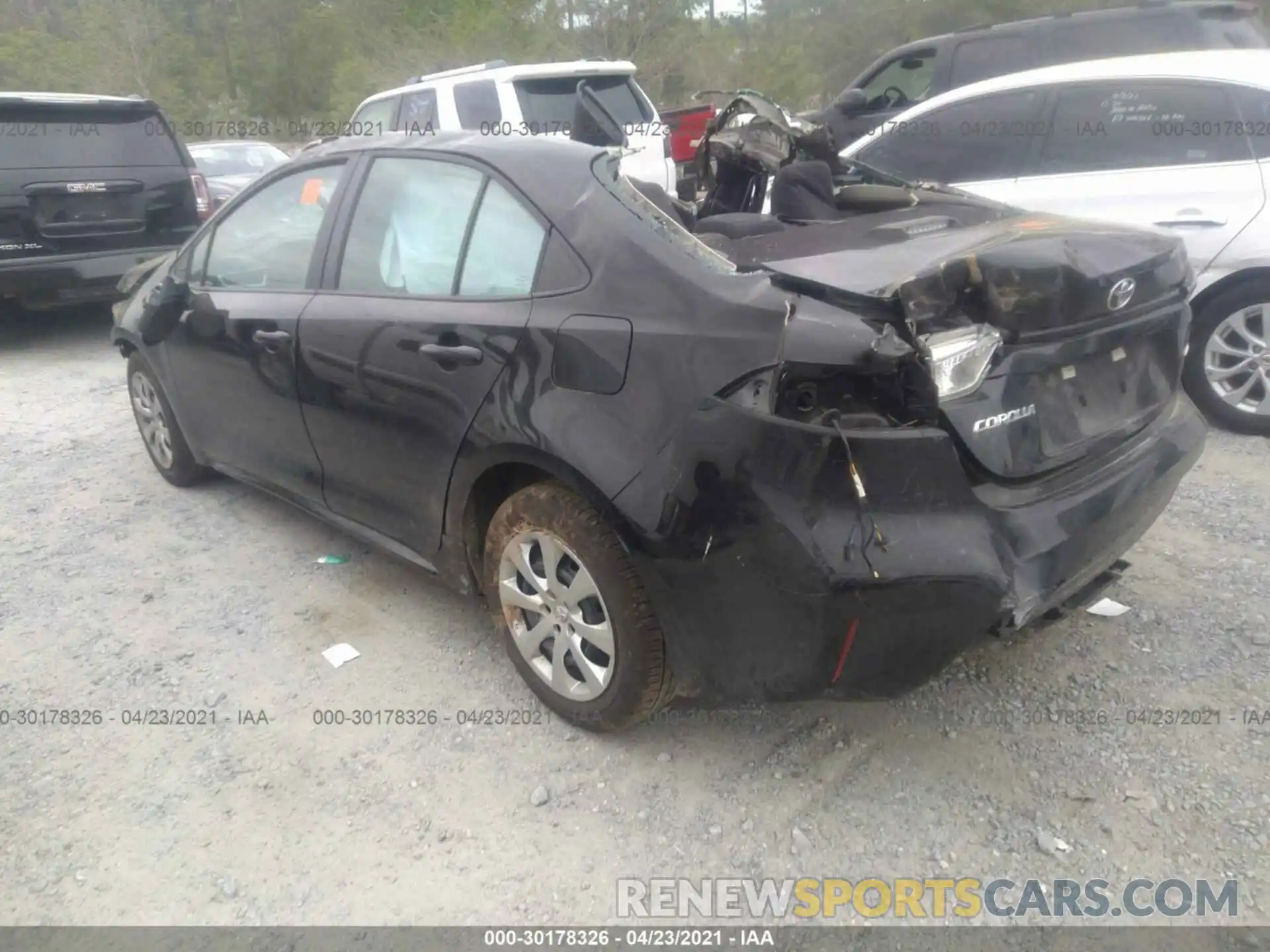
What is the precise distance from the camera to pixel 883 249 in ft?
8.65

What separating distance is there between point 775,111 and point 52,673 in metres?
3.55

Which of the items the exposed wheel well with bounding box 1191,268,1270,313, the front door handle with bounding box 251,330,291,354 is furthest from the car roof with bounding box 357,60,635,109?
the exposed wheel well with bounding box 1191,268,1270,313

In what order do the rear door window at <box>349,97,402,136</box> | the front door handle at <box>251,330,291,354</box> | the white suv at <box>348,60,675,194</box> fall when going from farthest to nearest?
the rear door window at <box>349,97,402,136</box> < the white suv at <box>348,60,675,194</box> < the front door handle at <box>251,330,291,354</box>

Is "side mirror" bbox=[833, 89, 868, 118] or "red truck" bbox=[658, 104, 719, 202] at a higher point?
"side mirror" bbox=[833, 89, 868, 118]

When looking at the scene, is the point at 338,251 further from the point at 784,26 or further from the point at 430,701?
the point at 784,26

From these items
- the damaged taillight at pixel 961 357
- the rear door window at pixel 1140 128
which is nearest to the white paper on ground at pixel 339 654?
the damaged taillight at pixel 961 357

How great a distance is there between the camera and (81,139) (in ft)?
22.4

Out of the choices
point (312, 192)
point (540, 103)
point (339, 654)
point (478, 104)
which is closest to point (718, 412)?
point (339, 654)

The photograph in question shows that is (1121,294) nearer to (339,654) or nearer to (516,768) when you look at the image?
(516,768)

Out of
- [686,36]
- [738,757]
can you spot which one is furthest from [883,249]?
[686,36]

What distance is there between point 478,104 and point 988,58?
430 cm

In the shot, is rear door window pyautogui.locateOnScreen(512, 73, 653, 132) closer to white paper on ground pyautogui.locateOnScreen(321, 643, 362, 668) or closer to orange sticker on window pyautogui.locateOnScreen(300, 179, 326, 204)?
orange sticker on window pyautogui.locateOnScreen(300, 179, 326, 204)

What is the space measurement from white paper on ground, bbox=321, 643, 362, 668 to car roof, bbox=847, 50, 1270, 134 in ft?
13.6

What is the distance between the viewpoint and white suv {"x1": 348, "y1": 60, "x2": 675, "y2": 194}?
26.4 feet
